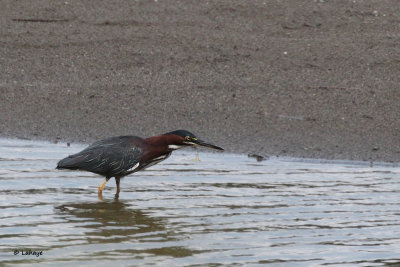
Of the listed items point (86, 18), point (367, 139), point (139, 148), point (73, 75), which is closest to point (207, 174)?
point (139, 148)

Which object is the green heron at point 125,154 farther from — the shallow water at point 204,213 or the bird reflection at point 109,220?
the bird reflection at point 109,220

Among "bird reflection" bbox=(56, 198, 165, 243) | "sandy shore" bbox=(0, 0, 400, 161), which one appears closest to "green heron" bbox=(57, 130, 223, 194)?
"bird reflection" bbox=(56, 198, 165, 243)

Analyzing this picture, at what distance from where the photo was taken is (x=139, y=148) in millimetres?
9039

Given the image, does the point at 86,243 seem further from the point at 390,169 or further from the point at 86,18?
the point at 86,18

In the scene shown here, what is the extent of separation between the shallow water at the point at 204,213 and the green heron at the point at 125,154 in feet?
0.75

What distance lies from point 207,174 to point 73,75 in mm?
4360

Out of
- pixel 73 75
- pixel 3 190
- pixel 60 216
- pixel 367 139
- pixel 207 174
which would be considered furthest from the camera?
pixel 73 75

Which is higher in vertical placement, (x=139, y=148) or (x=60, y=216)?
(x=139, y=148)

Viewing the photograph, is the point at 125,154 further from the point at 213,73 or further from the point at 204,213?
the point at 213,73

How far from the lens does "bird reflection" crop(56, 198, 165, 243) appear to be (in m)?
7.41

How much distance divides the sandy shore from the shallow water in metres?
0.95

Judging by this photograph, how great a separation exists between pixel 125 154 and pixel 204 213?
1341mm

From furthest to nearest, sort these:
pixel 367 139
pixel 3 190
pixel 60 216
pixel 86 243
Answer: pixel 367 139 → pixel 3 190 → pixel 60 216 → pixel 86 243

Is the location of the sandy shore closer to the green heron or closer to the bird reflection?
the green heron
